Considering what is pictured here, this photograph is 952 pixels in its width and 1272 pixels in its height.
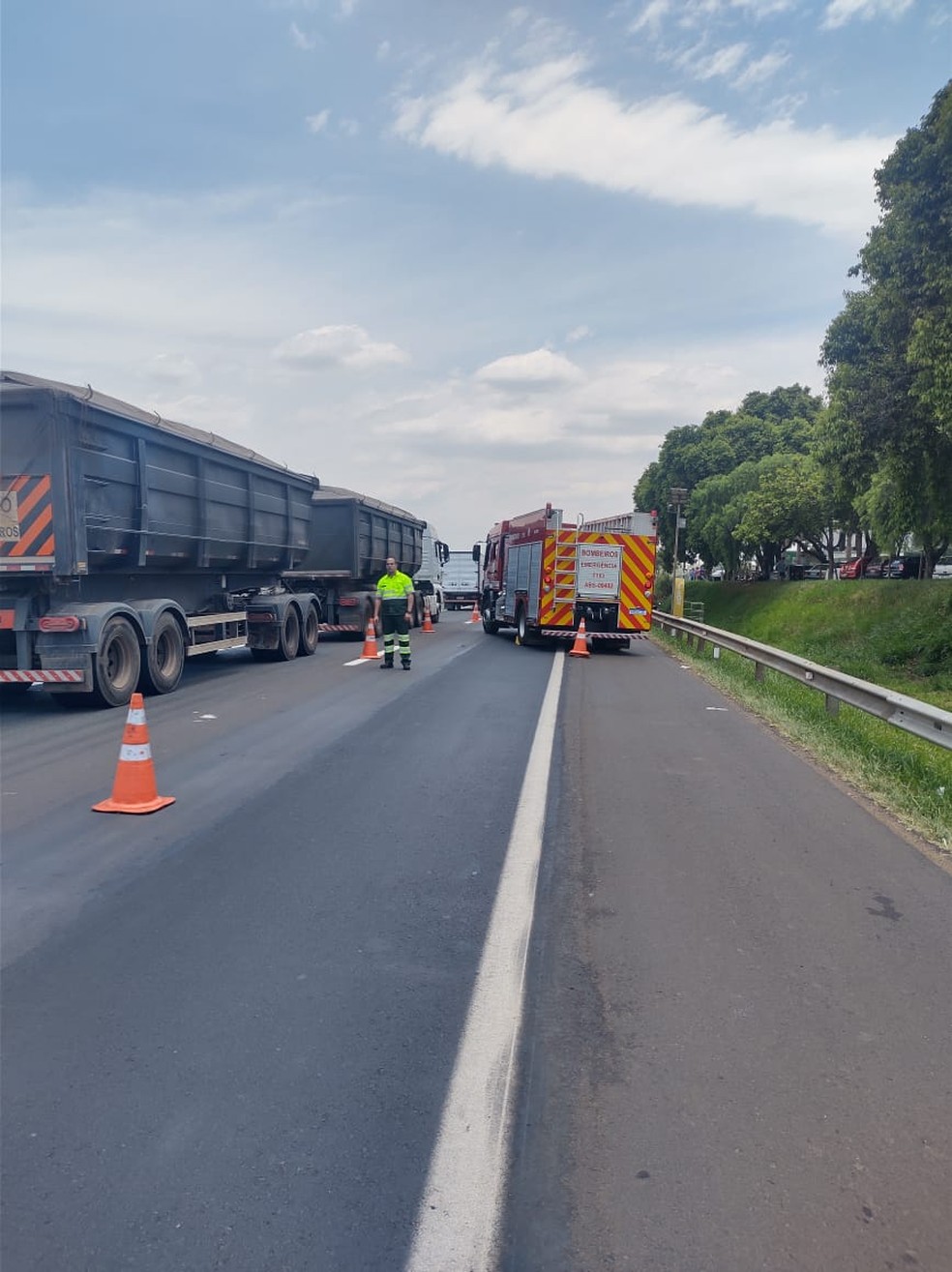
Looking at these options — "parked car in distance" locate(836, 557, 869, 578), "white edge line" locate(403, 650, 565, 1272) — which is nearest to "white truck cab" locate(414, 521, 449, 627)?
"parked car in distance" locate(836, 557, 869, 578)

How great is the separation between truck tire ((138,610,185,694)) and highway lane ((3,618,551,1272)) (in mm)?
4801

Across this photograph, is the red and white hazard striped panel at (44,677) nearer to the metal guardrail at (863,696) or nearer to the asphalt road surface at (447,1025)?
the asphalt road surface at (447,1025)

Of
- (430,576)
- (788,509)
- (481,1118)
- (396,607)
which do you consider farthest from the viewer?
(788,509)

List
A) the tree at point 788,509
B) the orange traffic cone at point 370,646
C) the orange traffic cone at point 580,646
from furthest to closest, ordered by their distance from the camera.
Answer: the tree at point 788,509 < the orange traffic cone at point 580,646 < the orange traffic cone at point 370,646

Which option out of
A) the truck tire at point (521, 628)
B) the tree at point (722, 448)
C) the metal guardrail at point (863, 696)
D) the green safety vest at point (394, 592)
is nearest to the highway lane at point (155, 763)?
the green safety vest at point (394, 592)

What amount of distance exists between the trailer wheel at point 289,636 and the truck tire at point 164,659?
3934 millimetres

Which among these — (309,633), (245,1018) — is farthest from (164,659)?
(245,1018)

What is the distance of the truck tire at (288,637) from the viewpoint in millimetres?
17297

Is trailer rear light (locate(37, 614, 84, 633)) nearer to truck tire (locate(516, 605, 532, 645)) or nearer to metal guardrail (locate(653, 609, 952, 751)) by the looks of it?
metal guardrail (locate(653, 609, 952, 751))

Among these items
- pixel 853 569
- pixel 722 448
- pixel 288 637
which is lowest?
pixel 288 637

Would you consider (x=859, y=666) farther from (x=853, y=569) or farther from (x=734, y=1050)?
(x=853, y=569)

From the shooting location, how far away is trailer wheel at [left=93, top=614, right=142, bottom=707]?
11047 mm

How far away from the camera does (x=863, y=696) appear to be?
9703mm

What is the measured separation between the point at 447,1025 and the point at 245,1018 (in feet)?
2.52
